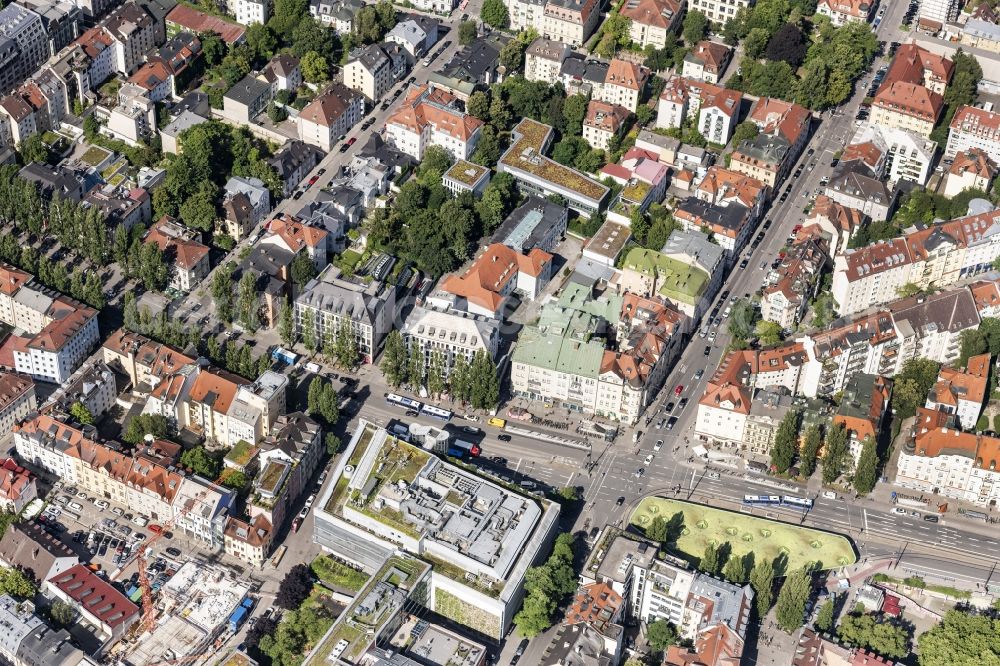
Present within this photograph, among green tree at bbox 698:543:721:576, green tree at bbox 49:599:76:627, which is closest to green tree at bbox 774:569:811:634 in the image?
green tree at bbox 698:543:721:576

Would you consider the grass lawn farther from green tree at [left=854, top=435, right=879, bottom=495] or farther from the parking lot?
the parking lot

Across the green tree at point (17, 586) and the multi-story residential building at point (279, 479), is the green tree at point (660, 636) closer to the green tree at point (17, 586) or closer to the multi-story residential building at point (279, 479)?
the multi-story residential building at point (279, 479)

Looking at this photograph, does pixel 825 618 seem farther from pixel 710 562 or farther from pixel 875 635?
pixel 710 562

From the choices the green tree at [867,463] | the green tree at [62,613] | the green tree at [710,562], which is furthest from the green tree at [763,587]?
the green tree at [62,613]

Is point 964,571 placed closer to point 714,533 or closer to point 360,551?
point 714,533

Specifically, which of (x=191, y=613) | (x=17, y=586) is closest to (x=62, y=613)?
(x=17, y=586)

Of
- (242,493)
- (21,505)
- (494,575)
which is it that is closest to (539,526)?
(494,575)
